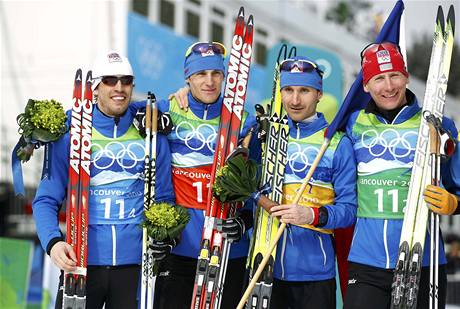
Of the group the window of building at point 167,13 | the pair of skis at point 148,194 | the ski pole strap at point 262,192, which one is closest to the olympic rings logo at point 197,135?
the pair of skis at point 148,194

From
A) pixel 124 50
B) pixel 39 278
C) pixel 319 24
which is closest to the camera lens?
pixel 39 278

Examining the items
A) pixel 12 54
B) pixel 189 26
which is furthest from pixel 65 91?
pixel 189 26

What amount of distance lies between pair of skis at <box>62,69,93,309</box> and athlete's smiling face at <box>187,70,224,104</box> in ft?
2.26

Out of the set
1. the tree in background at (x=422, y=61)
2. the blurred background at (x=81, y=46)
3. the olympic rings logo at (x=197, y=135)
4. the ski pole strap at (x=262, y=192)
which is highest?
the tree in background at (x=422, y=61)

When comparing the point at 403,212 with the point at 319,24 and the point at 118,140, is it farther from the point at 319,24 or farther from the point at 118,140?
the point at 319,24

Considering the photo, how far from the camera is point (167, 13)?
24.2 m

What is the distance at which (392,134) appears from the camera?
5.09 metres

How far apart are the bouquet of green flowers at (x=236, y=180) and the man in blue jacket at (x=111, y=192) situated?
38 centimetres

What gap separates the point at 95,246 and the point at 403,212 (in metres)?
1.84

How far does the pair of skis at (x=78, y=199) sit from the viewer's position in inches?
209

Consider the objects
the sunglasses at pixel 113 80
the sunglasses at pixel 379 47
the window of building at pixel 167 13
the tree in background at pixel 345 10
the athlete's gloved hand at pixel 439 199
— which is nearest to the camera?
the athlete's gloved hand at pixel 439 199

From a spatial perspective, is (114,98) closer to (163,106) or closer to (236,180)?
(163,106)

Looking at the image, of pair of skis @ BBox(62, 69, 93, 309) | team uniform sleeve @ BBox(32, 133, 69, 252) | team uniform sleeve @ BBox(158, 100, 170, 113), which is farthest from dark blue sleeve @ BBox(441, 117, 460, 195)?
team uniform sleeve @ BBox(32, 133, 69, 252)

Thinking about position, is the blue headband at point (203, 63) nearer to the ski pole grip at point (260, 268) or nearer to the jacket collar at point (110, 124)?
the jacket collar at point (110, 124)
